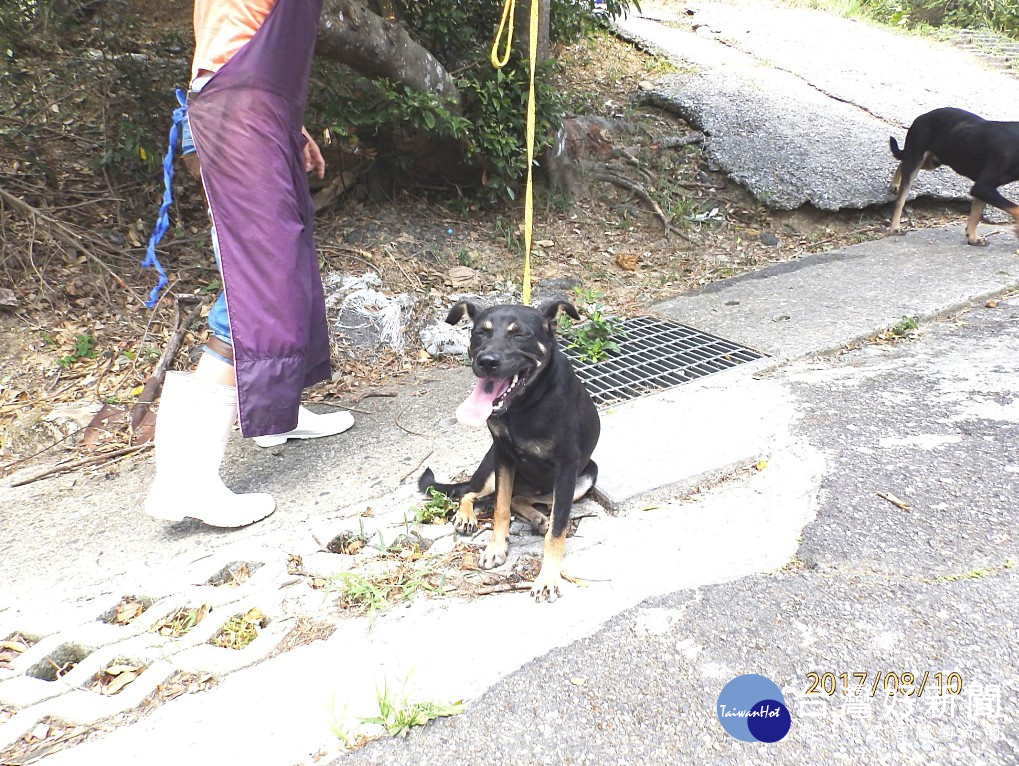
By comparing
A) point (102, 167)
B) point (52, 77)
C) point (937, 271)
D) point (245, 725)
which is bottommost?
point (245, 725)

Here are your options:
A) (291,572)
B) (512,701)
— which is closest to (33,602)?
(291,572)

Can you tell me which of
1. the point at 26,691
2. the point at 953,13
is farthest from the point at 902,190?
the point at 953,13

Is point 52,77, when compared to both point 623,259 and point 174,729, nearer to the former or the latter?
point 623,259

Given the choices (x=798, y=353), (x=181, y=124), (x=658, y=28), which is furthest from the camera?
(x=658, y=28)

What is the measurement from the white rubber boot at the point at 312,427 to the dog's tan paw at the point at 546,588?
157 cm

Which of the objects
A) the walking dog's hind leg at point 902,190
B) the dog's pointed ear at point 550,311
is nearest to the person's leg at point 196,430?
the dog's pointed ear at point 550,311

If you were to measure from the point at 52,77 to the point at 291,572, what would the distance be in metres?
4.57

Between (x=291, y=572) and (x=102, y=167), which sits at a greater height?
(x=102, y=167)

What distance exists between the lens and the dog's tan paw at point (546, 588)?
2146 millimetres

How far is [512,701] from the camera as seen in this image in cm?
178

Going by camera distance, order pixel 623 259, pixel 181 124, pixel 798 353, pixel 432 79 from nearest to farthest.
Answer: pixel 181 124 < pixel 798 353 < pixel 432 79 < pixel 623 259

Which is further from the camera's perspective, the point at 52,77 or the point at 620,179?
the point at 620,179

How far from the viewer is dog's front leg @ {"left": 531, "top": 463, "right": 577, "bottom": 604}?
2.16 m

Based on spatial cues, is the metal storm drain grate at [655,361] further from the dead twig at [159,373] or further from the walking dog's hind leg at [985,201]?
the walking dog's hind leg at [985,201]
